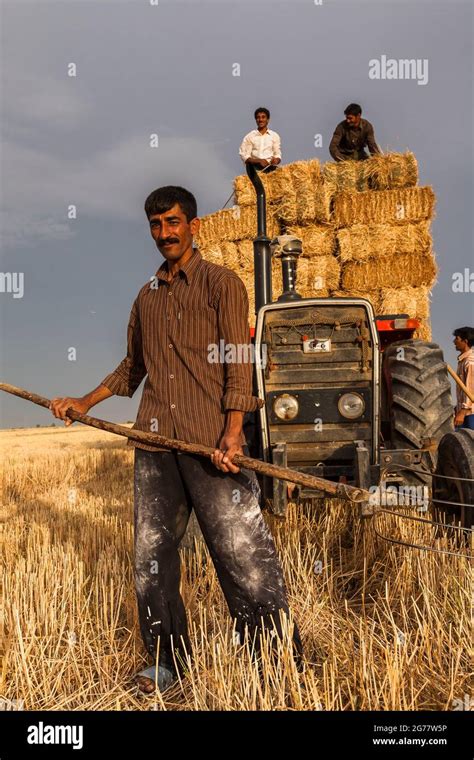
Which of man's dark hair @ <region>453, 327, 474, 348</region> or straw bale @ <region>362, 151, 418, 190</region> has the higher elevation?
straw bale @ <region>362, 151, 418, 190</region>

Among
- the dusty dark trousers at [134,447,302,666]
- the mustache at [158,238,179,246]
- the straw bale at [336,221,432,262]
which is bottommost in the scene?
the dusty dark trousers at [134,447,302,666]

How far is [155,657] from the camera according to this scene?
3295mm

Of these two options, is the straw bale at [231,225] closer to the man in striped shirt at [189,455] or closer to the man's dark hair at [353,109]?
the man's dark hair at [353,109]

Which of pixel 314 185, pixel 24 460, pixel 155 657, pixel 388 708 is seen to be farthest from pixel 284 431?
pixel 24 460

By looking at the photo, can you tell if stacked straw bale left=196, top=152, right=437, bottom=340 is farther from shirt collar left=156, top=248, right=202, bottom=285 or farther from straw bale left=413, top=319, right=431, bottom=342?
shirt collar left=156, top=248, right=202, bottom=285

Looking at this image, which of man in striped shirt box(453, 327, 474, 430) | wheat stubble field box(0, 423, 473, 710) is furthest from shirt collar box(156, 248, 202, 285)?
man in striped shirt box(453, 327, 474, 430)

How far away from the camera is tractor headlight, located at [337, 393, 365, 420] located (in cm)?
537

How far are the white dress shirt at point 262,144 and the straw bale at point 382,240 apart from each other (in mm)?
2838

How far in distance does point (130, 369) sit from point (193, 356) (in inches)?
21.9

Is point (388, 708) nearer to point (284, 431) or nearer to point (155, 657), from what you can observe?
point (155, 657)

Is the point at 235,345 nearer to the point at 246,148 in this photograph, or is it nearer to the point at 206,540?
the point at 206,540

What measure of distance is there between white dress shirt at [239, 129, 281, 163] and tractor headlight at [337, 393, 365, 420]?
A: 4.81m

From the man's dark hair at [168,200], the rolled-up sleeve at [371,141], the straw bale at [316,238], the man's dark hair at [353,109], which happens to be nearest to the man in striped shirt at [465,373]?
the straw bale at [316,238]

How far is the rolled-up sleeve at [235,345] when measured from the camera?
309 centimetres
